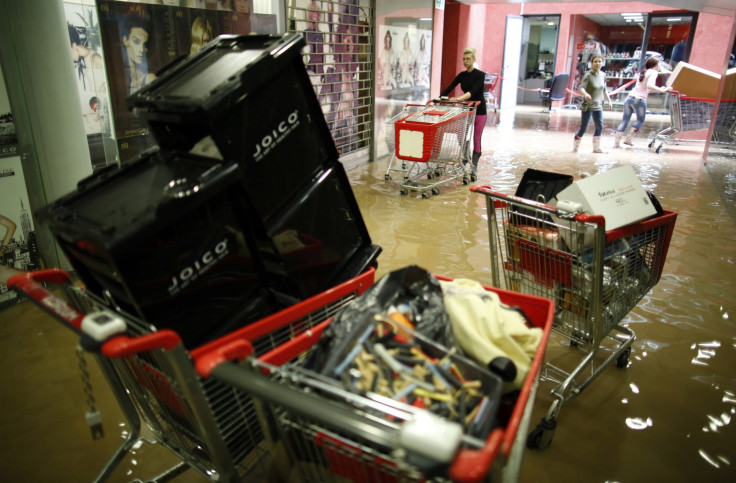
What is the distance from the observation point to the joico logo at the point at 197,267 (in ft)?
4.33

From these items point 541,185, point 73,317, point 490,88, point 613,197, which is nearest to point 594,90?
point 490,88

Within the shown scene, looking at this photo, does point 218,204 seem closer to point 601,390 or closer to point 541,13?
point 601,390

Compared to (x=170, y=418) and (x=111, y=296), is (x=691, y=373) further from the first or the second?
(x=111, y=296)

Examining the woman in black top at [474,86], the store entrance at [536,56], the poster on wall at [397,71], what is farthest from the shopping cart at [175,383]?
the store entrance at [536,56]

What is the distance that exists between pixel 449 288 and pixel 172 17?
3.33 metres

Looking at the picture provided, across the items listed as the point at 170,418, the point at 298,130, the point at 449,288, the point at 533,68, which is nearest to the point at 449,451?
the point at 449,288

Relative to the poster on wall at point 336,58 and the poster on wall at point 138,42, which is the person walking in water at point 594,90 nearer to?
the poster on wall at point 336,58

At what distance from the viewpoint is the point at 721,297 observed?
337cm

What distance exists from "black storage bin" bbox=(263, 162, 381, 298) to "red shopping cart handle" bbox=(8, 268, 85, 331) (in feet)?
1.97

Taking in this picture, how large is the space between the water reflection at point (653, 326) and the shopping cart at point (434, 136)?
41 cm

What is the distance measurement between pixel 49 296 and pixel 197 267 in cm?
39

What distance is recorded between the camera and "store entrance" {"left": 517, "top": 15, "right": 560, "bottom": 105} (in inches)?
689

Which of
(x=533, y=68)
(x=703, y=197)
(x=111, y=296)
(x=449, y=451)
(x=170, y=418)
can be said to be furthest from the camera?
(x=533, y=68)

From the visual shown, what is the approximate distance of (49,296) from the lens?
4.22 ft
